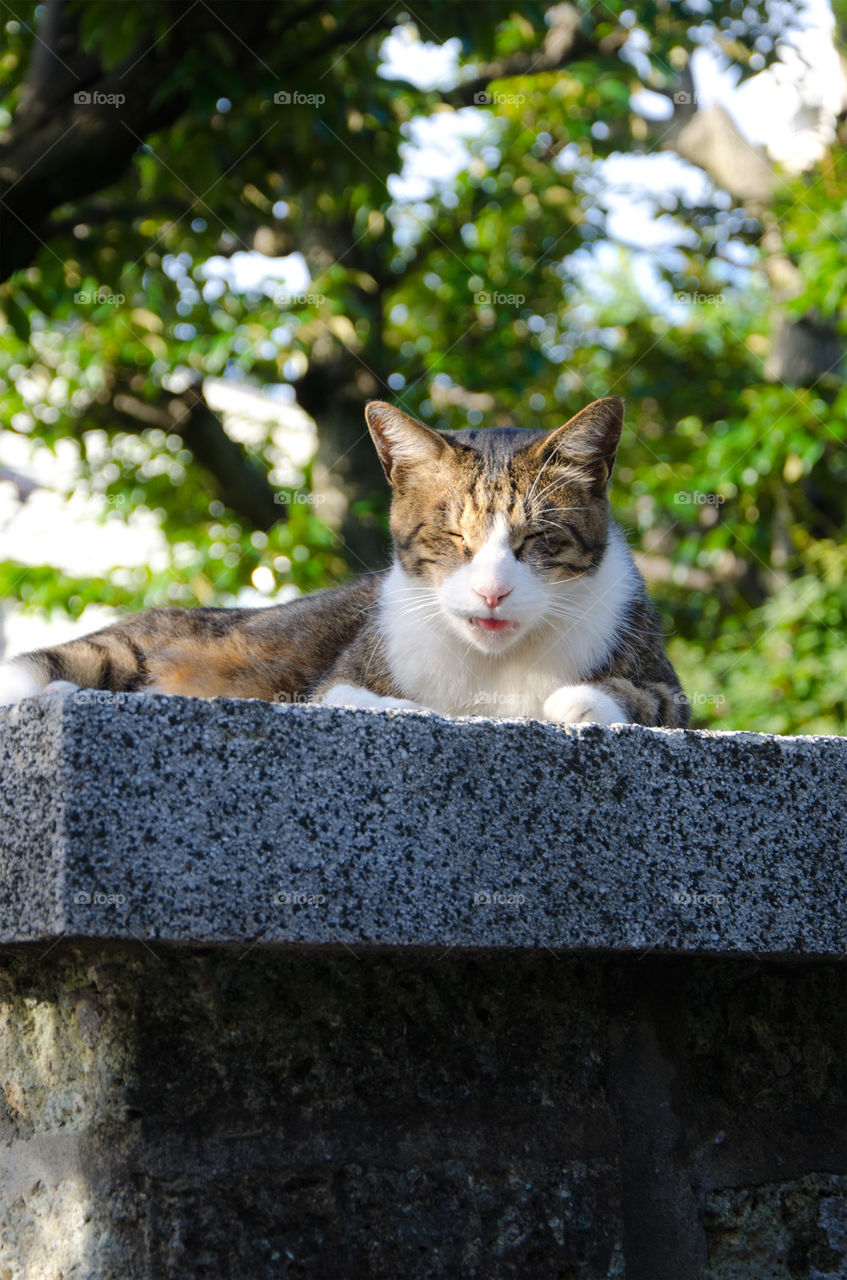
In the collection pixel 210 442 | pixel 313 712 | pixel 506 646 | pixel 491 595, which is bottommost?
pixel 210 442

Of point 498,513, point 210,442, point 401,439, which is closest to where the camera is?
point 498,513

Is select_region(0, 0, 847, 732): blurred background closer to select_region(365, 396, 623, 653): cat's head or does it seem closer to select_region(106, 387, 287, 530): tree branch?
select_region(106, 387, 287, 530): tree branch

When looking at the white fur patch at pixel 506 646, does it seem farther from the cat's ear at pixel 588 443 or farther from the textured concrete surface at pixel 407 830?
the textured concrete surface at pixel 407 830

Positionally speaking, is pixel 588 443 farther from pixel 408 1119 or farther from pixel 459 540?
pixel 408 1119

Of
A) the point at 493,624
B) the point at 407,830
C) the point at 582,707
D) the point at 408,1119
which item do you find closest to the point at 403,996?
the point at 408,1119

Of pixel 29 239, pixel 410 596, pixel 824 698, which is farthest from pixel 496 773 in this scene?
pixel 824 698

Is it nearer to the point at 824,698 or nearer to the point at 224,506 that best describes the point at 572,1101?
the point at 824,698

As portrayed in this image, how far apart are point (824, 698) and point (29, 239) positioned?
4700 millimetres

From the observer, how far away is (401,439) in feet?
8.49

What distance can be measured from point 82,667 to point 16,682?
0.75 feet

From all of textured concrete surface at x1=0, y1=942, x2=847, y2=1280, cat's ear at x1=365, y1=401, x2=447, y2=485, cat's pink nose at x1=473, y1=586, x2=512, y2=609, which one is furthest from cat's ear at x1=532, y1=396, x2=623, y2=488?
textured concrete surface at x1=0, y1=942, x2=847, y2=1280

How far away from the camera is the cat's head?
223 cm

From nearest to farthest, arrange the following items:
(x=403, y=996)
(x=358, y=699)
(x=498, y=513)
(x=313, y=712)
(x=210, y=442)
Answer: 1. (x=313, y=712)
2. (x=403, y=996)
3. (x=358, y=699)
4. (x=498, y=513)
5. (x=210, y=442)

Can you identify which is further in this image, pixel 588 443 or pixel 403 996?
pixel 588 443
